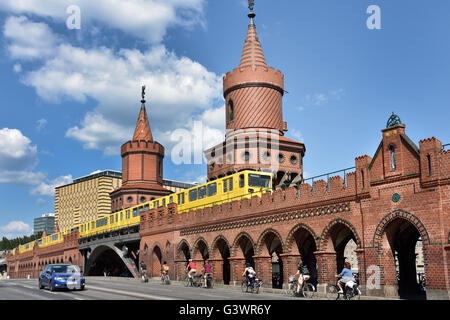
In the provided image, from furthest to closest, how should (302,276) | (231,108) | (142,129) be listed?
(142,129) → (231,108) → (302,276)

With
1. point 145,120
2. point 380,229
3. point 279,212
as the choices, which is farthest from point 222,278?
point 145,120

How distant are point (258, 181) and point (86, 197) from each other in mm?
133240

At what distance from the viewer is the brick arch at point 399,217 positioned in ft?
68.9

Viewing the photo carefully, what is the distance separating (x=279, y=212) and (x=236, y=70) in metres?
20.1

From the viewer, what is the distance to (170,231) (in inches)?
1633

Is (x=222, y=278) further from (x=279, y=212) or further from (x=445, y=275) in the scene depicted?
(x=445, y=275)

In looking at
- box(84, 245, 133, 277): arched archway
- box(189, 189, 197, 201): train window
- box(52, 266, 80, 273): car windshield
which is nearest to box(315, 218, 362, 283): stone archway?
box(52, 266, 80, 273): car windshield

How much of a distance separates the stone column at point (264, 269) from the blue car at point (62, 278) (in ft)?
35.2

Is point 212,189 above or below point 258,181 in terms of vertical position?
below

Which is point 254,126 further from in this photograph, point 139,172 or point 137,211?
point 139,172

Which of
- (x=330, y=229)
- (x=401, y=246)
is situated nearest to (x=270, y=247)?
(x=330, y=229)

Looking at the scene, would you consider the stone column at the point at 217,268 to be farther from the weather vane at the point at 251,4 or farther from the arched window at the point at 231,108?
the weather vane at the point at 251,4

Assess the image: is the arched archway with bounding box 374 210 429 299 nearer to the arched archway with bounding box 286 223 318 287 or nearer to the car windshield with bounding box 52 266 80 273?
the arched archway with bounding box 286 223 318 287

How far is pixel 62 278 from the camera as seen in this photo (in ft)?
76.4
